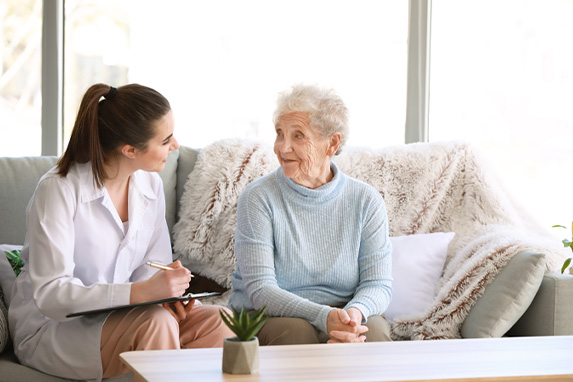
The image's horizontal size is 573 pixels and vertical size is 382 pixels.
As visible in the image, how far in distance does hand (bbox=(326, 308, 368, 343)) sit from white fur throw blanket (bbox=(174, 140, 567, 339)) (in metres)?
0.42

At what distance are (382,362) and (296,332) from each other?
52 centimetres

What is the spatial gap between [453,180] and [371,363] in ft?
4.67

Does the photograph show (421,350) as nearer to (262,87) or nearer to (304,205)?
(304,205)

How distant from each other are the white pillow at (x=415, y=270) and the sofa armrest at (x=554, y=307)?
0.36 meters

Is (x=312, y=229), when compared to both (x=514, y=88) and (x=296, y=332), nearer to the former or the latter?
(x=296, y=332)

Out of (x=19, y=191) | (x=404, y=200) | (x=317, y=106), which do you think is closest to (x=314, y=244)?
(x=317, y=106)

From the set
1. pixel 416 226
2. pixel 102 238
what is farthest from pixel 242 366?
pixel 416 226

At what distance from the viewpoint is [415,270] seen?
246 cm

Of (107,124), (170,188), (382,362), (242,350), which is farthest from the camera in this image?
(170,188)

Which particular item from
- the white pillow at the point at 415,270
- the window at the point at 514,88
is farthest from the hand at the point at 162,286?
the window at the point at 514,88

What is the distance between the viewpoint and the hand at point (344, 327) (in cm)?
187

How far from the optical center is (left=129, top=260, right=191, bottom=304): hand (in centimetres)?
175

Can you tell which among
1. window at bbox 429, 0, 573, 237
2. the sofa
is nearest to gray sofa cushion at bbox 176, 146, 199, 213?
the sofa

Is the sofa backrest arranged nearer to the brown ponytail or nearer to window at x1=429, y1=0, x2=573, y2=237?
the brown ponytail
